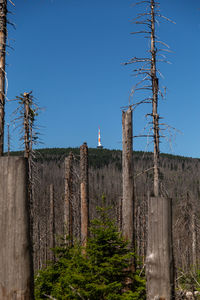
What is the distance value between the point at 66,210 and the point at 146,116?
10.4 m

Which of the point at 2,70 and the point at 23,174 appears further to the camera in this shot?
the point at 2,70

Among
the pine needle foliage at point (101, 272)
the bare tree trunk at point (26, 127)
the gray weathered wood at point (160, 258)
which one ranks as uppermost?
the bare tree trunk at point (26, 127)

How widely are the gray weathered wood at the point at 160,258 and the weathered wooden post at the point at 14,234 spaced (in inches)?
34.3

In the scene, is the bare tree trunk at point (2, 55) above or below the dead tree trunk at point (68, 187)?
above

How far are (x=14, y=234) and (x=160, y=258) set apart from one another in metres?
1.04

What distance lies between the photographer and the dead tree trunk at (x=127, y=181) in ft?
39.3

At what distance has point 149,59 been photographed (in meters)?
13.1

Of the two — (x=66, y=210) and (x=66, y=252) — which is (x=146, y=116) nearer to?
(x=66, y=252)

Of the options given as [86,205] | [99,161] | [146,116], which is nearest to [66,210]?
[86,205]

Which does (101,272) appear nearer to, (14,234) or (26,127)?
(14,234)

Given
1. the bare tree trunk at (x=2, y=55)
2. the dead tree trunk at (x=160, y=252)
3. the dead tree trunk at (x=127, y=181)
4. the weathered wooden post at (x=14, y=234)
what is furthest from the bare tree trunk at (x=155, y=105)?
the weathered wooden post at (x=14, y=234)

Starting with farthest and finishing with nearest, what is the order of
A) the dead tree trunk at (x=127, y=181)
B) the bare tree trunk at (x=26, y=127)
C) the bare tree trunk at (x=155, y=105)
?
the bare tree trunk at (x=26, y=127) < the bare tree trunk at (x=155, y=105) < the dead tree trunk at (x=127, y=181)

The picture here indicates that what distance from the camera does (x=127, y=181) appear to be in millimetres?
12211

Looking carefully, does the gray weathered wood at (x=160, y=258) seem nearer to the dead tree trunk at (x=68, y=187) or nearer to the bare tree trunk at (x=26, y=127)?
the bare tree trunk at (x=26, y=127)
